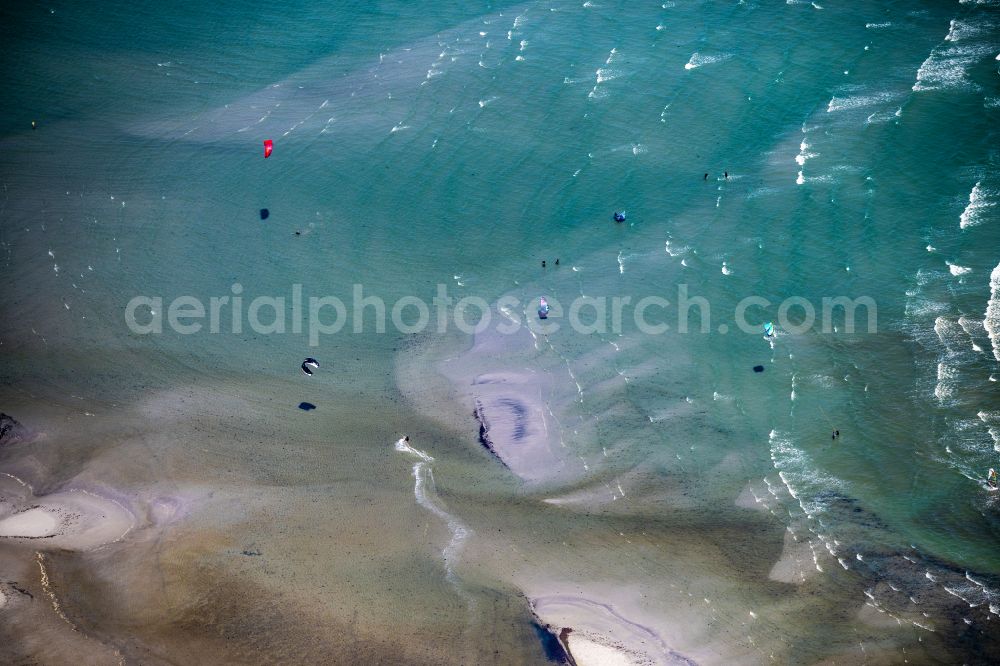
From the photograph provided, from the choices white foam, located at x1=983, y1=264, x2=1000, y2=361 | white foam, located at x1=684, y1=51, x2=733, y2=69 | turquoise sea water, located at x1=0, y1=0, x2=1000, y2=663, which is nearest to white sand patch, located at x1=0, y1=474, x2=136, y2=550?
turquoise sea water, located at x1=0, y1=0, x2=1000, y2=663

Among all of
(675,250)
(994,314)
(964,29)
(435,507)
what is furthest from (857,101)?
(435,507)

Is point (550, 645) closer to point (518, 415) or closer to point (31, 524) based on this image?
point (518, 415)

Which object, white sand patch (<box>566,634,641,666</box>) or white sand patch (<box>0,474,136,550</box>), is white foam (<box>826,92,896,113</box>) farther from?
white sand patch (<box>0,474,136,550</box>)

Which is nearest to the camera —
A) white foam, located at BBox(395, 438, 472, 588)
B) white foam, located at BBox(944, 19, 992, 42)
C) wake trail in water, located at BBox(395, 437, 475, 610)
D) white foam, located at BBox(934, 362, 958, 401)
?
wake trail in water, located at BBox(395, 437, 475, 610)

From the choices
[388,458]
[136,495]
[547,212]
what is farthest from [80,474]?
[547,212]

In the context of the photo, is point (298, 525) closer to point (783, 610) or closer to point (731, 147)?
point (783, 610)
